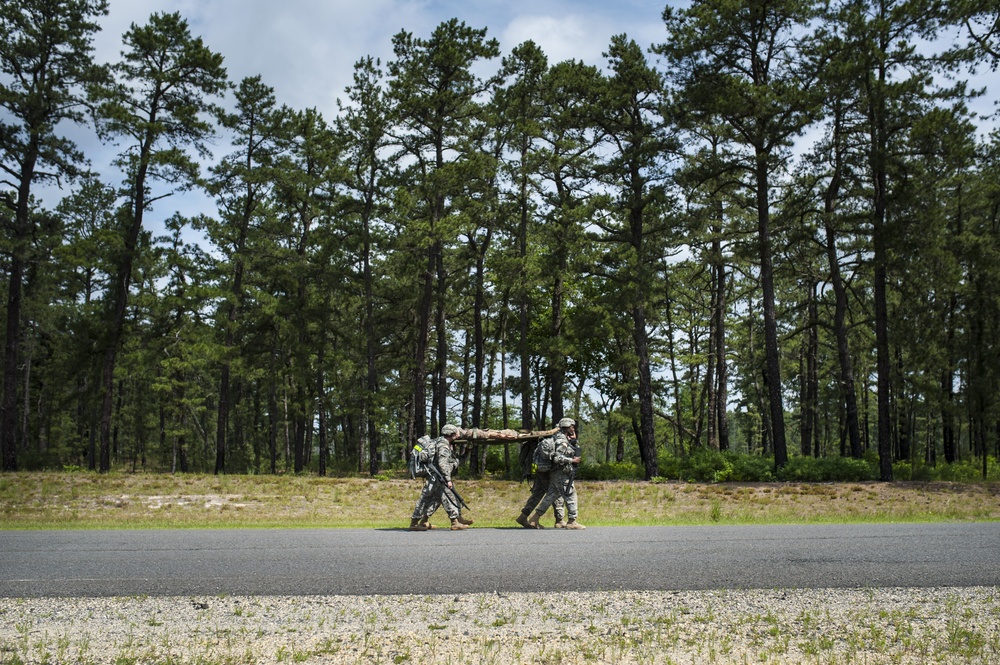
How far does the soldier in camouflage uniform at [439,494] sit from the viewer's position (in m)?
14.8

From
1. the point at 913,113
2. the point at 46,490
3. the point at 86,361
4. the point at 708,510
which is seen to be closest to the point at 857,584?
the point at 708,510

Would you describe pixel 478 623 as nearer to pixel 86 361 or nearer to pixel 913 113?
pixel 913 113

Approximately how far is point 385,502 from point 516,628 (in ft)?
53.1

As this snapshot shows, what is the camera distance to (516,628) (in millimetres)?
7367

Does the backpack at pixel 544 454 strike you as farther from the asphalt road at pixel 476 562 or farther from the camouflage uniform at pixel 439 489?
the asphalt road at pixel 476 562

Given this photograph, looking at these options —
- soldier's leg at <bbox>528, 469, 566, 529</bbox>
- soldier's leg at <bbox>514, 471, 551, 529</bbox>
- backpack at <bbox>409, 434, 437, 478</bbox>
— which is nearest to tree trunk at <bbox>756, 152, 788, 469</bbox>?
soldier's leg at <bbox>514, 471, 551, 529</bbox>

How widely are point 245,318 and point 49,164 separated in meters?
12.3

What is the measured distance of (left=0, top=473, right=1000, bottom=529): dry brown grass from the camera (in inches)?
721

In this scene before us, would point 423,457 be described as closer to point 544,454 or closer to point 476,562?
point 544,454

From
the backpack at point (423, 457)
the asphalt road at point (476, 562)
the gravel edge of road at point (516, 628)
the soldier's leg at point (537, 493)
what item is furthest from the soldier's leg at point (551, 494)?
the gravel edge of road at point (516, 628)

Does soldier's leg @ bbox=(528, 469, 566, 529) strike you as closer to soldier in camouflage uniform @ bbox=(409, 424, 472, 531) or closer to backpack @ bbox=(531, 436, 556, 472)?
backpack @ bbox=(531, 436, 556, 472)

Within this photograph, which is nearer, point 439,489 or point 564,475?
point 439,489

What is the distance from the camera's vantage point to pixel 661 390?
4356 centimetres

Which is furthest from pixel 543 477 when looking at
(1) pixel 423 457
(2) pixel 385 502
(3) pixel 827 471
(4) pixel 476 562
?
(3) pixel 827 471
